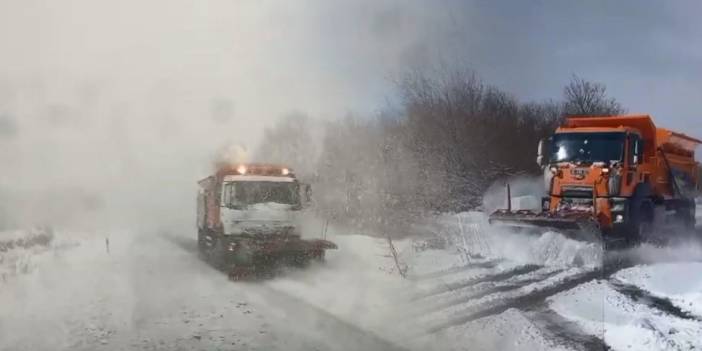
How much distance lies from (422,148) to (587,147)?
376 centimetres

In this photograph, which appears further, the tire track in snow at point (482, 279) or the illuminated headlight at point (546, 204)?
the illuminated headlight at point (546, 204)

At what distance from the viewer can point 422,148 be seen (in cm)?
1272

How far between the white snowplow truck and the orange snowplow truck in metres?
4.29

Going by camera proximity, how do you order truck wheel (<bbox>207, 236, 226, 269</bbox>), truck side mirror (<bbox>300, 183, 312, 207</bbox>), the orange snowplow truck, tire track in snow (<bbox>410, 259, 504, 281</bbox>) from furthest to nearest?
the orange snowplow truck → truck side mirror (<bbox>300, 183, 312, 207</bbox>) → truck wheel (<bbox>207, 236, 226, 269</bbox>) → tire track in snow (<bbox>410, 259, 504, 281</bbox>)

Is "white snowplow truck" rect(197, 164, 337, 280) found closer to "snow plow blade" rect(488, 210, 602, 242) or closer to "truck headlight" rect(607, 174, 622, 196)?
"snow plow blade" rect(488, 210, 602, 242)

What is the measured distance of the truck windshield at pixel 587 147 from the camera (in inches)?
529

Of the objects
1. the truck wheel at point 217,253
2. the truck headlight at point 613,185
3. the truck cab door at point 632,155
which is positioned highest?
the truck cab door at point 632,155

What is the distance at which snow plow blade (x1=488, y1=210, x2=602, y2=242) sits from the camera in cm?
1229

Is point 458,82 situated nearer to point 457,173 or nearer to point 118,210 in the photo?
point 457,173

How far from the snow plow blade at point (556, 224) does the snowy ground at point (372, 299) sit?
0.67ft

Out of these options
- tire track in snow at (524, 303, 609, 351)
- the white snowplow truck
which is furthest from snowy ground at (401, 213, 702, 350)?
the white snowplow truck

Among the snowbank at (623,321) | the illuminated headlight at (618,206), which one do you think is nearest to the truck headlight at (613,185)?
the illuminated headlight at (618,206)

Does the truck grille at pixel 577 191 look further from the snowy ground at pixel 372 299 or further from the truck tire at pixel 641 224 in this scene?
the snowy ground at pixel 372 299

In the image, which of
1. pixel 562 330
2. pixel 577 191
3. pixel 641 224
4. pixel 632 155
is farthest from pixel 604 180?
pixel 562 330
